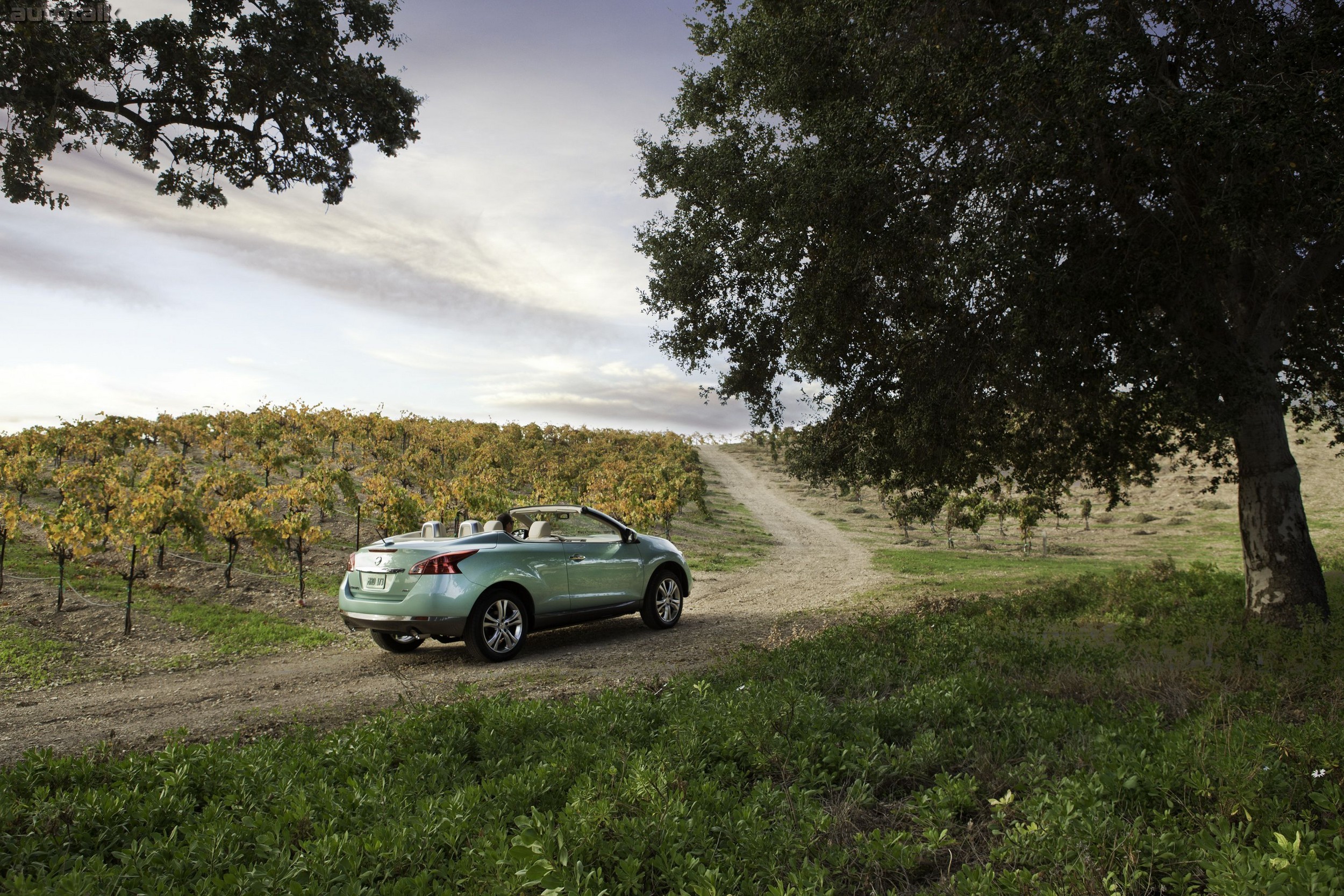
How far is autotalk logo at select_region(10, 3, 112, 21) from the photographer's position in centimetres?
936

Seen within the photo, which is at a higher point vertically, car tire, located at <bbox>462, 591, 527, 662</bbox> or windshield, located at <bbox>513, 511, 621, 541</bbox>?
windshield, located at <bbox>513, 511, 621, 541</bbox>

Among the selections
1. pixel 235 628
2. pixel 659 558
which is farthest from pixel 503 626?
pixel 235 628

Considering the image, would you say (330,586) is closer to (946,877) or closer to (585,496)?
(585,496)

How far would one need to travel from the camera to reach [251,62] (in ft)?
37.7

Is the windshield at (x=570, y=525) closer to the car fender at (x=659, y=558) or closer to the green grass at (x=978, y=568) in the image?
the car fender at (x=659, y=558)

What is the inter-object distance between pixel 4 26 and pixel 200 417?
20.8 metres

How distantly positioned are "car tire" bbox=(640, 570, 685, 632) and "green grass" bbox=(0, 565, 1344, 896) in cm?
411

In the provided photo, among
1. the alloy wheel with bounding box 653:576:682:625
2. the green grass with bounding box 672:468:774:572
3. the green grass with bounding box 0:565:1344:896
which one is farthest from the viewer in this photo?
the green grass with bounding box 672:468:774:572

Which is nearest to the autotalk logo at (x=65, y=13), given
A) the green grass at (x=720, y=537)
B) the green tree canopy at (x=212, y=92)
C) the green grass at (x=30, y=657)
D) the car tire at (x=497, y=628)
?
the green tree canopy at (x=212, y=92)

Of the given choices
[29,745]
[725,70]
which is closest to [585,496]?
[725,70]

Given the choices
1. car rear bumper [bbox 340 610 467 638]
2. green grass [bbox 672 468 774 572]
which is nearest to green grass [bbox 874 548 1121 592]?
green grass [bbox 672 468 774 572]

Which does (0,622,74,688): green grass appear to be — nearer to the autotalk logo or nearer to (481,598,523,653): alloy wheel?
(481,598,523,653): alloy wheel

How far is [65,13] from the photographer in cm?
1041

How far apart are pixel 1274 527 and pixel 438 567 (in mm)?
10644
